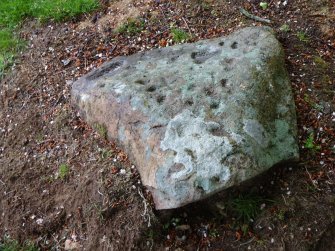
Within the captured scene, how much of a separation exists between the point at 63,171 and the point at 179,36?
2.11 meters

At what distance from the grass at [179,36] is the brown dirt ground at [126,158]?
0.08 m

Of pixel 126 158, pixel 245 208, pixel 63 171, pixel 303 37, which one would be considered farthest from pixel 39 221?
pixel 303 37

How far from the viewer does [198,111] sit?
3676 mm

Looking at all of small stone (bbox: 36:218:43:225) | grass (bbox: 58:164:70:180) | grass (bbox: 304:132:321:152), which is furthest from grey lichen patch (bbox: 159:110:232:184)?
small stone (bbox: 36:218:43:225)

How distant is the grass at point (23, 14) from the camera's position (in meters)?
5.70

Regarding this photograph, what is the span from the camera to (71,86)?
482 cm

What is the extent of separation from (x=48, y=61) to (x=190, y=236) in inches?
118

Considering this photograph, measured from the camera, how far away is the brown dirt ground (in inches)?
140

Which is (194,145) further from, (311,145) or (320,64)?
(320,64)

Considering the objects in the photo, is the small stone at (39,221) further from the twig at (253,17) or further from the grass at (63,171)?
the twig at (253,17)

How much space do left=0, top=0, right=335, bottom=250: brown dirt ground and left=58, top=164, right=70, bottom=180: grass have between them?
4 cm

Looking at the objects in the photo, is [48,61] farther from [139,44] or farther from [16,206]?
[16,206]

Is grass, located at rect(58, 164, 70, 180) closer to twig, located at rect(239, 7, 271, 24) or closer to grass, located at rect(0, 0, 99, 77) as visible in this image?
grass, located at rect(0, 0, 99, 77)

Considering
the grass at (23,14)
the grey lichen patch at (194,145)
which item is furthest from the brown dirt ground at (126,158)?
the grey lichen patch at (194,145)
